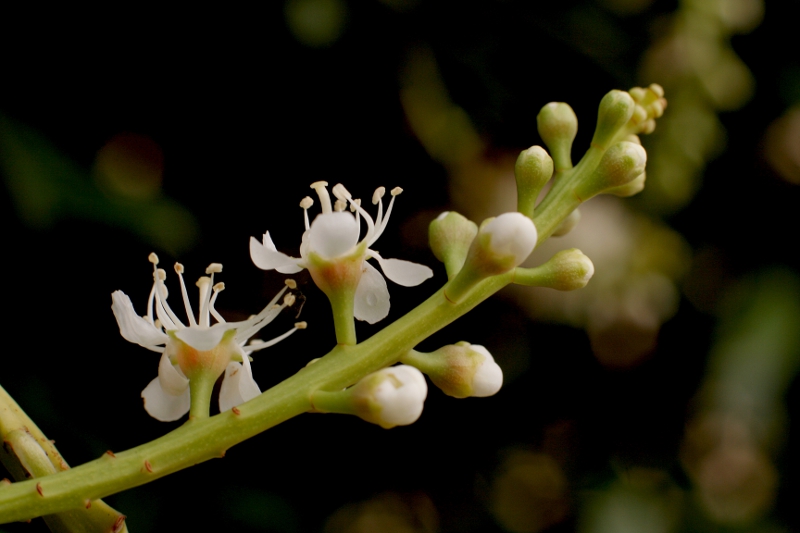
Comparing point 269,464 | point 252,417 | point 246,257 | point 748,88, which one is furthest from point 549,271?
point 748,88

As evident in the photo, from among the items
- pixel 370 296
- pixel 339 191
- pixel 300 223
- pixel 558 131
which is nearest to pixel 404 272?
pixel 370 296

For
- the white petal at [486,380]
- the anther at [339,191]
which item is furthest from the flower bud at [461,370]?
the anther at [339,191]

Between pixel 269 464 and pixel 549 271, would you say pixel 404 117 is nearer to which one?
pixel 269 464

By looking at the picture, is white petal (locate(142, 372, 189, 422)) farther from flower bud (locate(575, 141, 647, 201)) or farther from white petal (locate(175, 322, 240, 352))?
flower bud (locate(575, 141, 647, 201))

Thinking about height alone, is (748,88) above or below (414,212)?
above

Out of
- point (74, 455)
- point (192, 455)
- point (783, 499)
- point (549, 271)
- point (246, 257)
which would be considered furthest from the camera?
point (783, 499)

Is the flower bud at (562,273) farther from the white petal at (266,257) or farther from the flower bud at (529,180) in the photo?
the white petal at (266,257)
